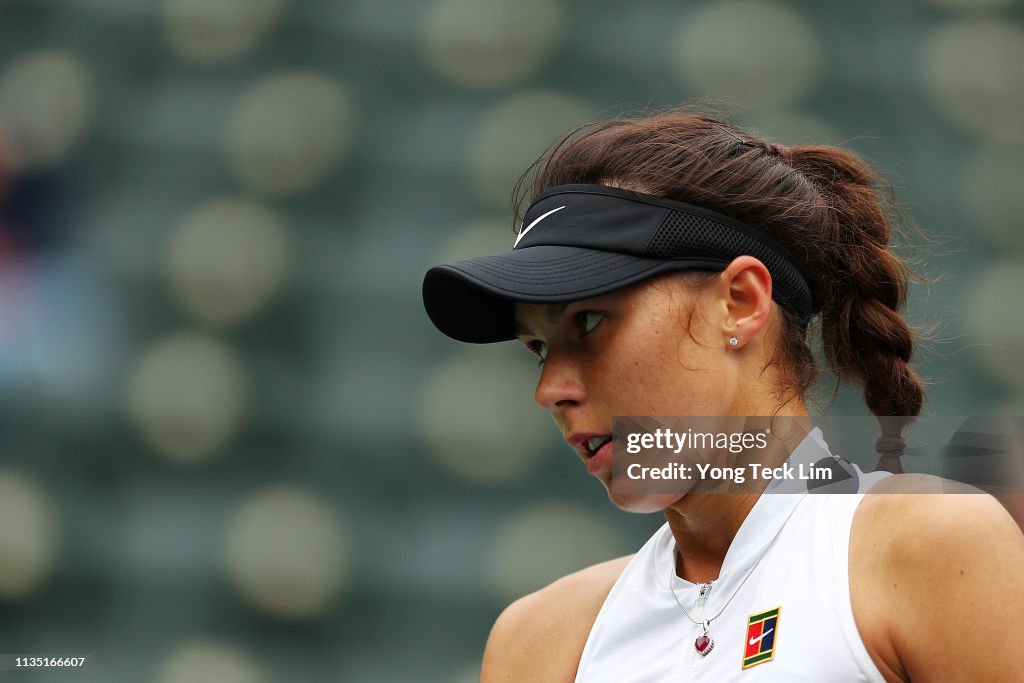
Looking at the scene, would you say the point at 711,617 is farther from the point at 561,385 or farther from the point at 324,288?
the point at 324,288

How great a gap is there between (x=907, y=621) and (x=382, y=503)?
2.35m

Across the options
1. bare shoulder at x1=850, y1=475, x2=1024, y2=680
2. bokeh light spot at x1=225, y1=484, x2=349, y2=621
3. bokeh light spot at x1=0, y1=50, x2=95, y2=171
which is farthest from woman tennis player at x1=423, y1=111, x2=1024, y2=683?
bokeh light spot at x1=0, y1=50, x2=95, y2=171

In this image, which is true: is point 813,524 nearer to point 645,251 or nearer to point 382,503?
point 645,251

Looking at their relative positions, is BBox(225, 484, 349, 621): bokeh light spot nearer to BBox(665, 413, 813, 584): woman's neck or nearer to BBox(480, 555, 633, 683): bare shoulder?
BBox(480, 555, 633, 683): bare shoulder

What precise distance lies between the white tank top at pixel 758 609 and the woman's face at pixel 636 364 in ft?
0.38

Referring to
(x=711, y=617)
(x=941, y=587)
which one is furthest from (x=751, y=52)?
(x=941, y=587)

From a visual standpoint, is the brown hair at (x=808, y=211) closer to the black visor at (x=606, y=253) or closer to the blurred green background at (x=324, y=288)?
the black visor at (x=606, y=253)

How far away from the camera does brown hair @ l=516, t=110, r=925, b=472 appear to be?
151 centimetres

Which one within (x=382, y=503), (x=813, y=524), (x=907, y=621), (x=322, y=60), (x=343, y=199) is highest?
(x=322, y=60)

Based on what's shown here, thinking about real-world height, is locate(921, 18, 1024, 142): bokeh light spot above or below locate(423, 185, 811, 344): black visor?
above

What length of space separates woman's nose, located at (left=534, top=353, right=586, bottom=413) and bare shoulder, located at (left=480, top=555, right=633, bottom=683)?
1.06ft

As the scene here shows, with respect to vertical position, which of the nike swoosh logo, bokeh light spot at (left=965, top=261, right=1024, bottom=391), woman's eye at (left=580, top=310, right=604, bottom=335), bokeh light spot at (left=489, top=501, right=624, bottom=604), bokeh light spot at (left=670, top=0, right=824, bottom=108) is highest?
bokeh light spot at (left=670, top=0, right=824, bottom=108)

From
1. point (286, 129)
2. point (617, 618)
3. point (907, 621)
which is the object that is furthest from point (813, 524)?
point (286, 129)

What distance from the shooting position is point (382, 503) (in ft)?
11.1
